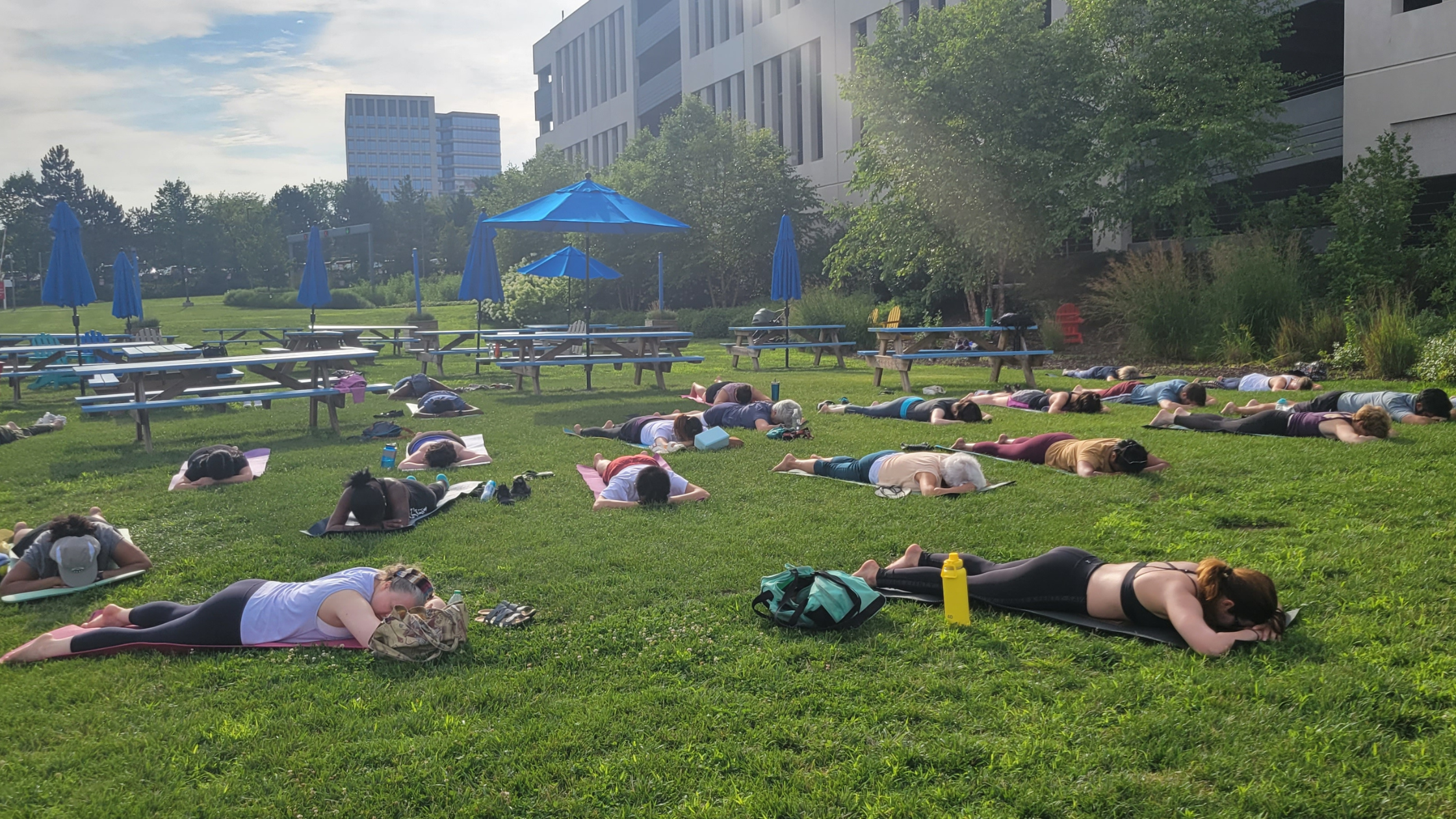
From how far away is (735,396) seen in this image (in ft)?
37.0

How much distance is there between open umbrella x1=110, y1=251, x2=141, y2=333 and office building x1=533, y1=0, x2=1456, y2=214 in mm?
18079

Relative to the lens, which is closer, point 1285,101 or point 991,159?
point 991,159

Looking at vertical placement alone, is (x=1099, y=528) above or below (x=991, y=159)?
below

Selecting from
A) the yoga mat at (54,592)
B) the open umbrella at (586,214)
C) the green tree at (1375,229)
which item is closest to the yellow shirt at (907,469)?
the yoga mat at (54,592)

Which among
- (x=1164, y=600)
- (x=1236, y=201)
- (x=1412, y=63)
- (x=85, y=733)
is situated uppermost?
(x=1412, y=63)

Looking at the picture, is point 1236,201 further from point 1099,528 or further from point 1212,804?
point 1212,804

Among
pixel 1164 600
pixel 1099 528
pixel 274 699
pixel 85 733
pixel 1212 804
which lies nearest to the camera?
pixel 1212 804

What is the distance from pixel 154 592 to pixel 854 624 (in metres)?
3.83

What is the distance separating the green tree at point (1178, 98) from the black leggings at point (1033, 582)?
54.5 feet

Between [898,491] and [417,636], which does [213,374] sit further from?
[417,636]

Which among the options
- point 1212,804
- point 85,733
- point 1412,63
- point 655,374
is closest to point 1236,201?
point 1412,63

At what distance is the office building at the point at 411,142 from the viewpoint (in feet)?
626

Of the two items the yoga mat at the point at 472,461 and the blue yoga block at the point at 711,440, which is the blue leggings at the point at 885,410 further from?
the yoga mat at the point at 472,461

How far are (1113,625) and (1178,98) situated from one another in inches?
735
